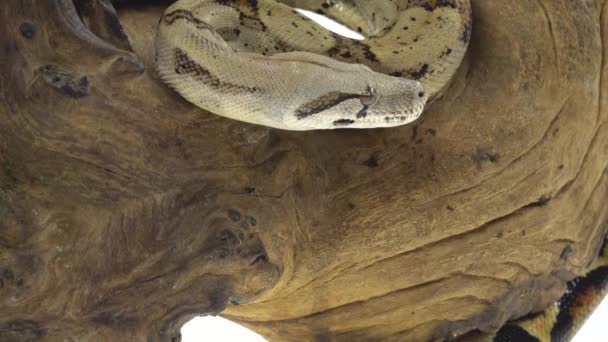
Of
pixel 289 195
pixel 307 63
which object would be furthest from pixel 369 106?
pixel 289 195

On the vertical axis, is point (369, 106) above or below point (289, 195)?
above

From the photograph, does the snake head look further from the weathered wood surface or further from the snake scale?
the weathered wood surface

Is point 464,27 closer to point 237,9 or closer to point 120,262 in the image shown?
point 237,9

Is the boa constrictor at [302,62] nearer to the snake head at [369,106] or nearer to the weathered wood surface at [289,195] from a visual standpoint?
the snake head at [369,106]

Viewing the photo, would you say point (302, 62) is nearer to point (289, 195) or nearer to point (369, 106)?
point (369, 106)

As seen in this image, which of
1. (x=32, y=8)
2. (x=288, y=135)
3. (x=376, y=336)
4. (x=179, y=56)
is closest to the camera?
(x=32, y=8)

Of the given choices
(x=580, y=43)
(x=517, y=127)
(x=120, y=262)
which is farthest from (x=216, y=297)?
(x=580, y=43)

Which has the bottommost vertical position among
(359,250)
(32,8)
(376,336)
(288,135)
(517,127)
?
(376,336)
